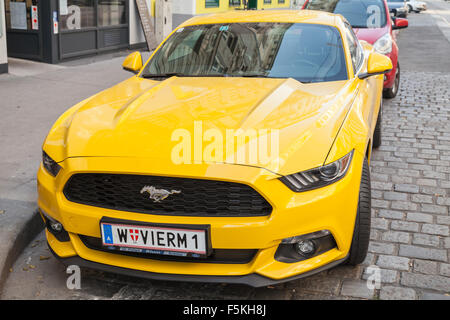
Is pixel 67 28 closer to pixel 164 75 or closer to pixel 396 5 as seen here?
pixel 164 75

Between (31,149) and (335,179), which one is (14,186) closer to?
(31,149)

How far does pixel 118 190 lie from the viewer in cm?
310

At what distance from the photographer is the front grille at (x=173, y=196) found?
9.68 ft

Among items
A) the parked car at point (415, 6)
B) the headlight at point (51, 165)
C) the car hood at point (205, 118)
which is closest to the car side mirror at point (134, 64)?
the car hood at point (205, 118)

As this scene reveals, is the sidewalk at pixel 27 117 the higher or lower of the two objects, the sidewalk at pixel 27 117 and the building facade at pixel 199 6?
the lower

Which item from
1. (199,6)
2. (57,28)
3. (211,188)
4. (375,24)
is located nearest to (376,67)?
(211,188)

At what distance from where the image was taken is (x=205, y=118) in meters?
3.36

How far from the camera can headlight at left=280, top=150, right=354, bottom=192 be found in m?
2.97

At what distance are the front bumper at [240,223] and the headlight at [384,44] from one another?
238 inches

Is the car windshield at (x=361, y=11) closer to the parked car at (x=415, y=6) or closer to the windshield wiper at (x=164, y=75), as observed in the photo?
the windshield wiper at (x=164, y=75)

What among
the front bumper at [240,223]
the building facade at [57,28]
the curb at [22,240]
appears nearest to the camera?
the front bumper at [240,223]

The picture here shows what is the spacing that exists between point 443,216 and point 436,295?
141 cm

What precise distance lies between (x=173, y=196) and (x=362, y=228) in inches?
45.0

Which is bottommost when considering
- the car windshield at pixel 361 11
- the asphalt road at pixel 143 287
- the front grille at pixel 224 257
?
the asphalt road at pixel 143 287
